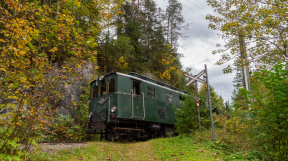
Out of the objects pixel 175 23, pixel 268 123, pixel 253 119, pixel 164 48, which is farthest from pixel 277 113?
pixel 175 23

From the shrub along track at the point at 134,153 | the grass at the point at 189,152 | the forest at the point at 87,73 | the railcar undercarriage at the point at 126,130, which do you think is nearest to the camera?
the forest at the point at 87,73

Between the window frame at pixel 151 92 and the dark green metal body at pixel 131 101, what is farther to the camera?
the window frame at pixel 151 92

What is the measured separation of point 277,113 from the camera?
4.66 m

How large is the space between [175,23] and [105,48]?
15954 mm

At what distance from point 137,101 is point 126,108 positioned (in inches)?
34.9

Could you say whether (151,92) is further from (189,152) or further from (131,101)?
(189,152)

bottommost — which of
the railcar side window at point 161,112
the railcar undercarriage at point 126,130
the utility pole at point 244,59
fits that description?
the railcar undercarriage at point 126,130

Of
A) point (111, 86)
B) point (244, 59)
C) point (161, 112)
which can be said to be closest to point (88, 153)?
point (111, 86)

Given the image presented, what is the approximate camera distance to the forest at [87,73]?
4.19 meters

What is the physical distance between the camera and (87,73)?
15.9 metres

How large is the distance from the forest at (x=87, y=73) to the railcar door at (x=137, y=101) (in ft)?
6.74

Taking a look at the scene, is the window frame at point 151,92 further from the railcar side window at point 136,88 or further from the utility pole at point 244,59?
the utility pole at point 244,59

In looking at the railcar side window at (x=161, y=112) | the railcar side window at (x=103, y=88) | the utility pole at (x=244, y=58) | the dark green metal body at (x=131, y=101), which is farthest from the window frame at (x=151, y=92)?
the utility pole at (x=244, y=58)

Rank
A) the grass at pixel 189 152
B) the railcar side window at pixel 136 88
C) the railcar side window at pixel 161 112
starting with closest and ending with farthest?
the grass at pixel 189 152, the railcar side window at pixel 136 88, the railcar side window at pixel 161 112
